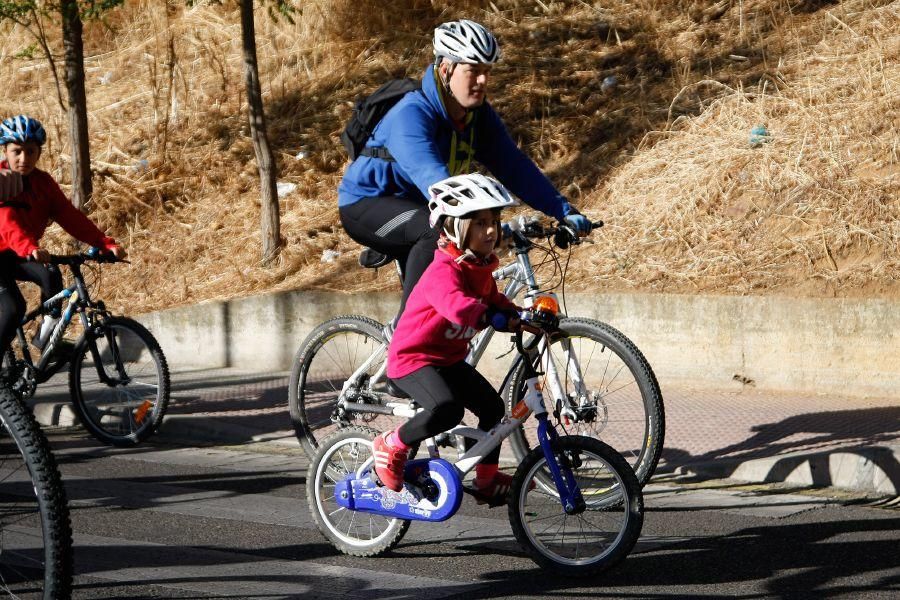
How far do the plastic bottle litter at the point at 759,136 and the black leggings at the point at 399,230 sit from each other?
566cm

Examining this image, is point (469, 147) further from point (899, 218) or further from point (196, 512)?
point (899, 218)

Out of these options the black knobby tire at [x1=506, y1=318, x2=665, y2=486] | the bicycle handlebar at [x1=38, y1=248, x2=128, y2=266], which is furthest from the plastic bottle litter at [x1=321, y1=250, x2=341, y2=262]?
the black knobby tire at [x1=506, y1=318, x2=665, y2=486]

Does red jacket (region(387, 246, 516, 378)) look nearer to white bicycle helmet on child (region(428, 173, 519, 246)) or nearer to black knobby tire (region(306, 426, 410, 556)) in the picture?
white bicycle helmet on child (region(428, 173, 519, 246))

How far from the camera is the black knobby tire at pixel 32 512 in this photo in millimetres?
4070

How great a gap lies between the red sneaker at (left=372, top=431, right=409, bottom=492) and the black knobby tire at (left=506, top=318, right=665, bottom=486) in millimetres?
1005

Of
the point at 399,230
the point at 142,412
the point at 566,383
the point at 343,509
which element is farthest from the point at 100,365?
the point at 566,383

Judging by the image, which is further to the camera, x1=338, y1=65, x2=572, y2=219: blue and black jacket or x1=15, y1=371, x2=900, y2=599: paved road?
x1=338, y1=65, x2=572, y2=219: blue and black jacket

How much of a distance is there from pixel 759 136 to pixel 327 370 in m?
5.74

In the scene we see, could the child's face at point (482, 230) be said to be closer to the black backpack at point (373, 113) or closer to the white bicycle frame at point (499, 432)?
the white bicycle frame at point (499, 432)

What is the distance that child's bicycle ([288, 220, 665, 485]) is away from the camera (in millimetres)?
6090

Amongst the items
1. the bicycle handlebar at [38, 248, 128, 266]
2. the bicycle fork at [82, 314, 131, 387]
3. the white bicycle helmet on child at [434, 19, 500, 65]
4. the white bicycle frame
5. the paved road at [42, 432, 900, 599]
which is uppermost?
the white bicycle helmet on child at [434, 19, 500, 65]

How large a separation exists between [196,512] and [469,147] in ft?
7.61

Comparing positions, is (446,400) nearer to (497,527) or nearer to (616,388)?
(497,527)

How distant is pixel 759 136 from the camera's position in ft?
37.5
